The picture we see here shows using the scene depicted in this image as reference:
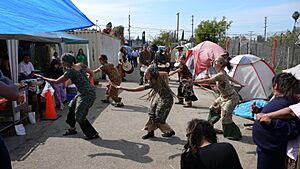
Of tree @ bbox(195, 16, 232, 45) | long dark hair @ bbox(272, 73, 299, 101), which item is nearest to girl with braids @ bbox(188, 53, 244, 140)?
long dark hair @ bbox(272, 73, 299, 101)

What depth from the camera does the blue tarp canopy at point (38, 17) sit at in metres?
2.21

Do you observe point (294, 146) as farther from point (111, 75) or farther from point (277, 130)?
point (111, 75)

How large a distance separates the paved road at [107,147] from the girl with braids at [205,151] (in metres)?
2.17

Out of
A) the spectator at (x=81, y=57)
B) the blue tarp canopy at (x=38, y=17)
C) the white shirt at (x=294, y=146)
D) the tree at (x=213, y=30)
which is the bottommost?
the white shirt at (x=294, y=146)

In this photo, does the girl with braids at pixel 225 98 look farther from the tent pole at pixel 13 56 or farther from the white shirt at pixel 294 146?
the tent pole at pixel 13 56

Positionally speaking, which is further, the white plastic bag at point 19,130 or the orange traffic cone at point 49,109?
the orange traffic cone at point 49,109

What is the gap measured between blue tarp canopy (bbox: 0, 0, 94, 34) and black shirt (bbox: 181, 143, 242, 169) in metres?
1.70

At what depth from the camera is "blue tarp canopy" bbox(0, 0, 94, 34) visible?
2.21 metres

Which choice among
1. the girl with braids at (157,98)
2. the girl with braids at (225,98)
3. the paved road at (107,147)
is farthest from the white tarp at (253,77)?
the girl with braids at (157,98)

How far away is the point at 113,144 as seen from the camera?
5.26 m

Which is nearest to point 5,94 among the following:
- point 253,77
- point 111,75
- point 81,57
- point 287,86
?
point 287,86

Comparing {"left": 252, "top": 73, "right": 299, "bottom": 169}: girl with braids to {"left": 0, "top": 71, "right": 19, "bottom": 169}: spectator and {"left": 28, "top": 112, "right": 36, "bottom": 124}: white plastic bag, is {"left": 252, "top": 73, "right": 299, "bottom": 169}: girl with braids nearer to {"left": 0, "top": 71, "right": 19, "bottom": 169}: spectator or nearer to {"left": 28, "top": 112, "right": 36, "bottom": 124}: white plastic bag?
{"left": 0, "top": 71, "right": 19, "bottom": 169}: spectator

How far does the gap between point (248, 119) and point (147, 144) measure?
3.19 m

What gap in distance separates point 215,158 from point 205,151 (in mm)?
92
